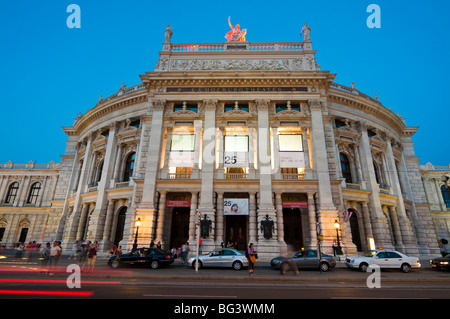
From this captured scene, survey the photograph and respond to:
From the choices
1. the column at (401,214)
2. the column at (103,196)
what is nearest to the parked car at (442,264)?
the column at (401,214)

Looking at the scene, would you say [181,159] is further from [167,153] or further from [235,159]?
[235,159]

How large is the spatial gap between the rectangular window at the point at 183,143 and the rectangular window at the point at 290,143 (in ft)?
31.3

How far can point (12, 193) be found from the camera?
1732 inches

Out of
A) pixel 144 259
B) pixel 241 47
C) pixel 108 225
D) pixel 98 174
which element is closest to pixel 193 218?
Result: pixel 144 259

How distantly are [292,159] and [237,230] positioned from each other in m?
9.32

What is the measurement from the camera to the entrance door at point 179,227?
80.4 feet

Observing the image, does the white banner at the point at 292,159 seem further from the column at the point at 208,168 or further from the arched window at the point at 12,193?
the arched window at the point at 12,193

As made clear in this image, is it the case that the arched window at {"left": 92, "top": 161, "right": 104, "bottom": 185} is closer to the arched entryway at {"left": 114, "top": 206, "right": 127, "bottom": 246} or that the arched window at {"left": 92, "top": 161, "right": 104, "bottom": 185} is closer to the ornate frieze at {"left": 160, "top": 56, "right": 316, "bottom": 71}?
the arched entryway at {"left": 114, "top": 206, "right": 127, "bottom": 246}

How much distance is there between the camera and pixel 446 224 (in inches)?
1524

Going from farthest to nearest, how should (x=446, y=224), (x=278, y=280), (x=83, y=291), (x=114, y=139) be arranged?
(x=446, y=224)
(x=114, y=139)
(x=278, y=280)
(x=83, y=291)

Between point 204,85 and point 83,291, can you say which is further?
point 204,85
